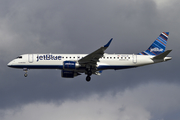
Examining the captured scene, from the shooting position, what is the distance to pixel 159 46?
3061 inches

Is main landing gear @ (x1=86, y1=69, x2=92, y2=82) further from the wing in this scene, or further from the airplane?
the wing

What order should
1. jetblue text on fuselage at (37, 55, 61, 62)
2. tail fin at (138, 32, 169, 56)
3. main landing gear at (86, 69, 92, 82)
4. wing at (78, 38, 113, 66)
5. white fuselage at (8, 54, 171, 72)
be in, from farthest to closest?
tail fin at (138, 32, 169, 56) < main landing gear at (86, 69, 92, 82) < jetblue text on fuselage at (37, 55, 61, 62) < white fuselage at (8, 54, 171, 72) < wing at (78, 38, 113, 66)

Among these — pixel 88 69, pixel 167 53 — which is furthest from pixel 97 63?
pixel 167 53

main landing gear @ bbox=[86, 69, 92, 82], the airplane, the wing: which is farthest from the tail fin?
main landing gear @ bbox=[86, 69, 92, 82]

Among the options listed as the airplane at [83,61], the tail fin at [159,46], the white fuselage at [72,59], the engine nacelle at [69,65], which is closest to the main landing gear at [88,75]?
the airplane at [83,61]

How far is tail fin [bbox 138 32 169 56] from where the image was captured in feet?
252

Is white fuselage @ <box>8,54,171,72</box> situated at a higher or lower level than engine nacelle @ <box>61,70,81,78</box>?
higher

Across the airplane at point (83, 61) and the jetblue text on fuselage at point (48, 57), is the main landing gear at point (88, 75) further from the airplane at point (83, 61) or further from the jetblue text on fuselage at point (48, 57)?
the jetblue text on fuselage at point (48, 57)

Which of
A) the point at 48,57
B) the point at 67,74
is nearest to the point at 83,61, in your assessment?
the point at 48,57

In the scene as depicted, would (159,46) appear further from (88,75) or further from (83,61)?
(83,61)

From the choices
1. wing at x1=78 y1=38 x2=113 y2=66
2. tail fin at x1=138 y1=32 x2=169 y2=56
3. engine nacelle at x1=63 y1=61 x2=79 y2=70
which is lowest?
engine nacelle at x1=63 y1=61 x2=79 y2=70

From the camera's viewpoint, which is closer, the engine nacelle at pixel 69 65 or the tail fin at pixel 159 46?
the engine nacelle at pixel 69 65

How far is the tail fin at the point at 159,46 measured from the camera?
76.8 meters

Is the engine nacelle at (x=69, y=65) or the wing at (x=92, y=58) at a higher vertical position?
the wing at (x=92, y=58)
